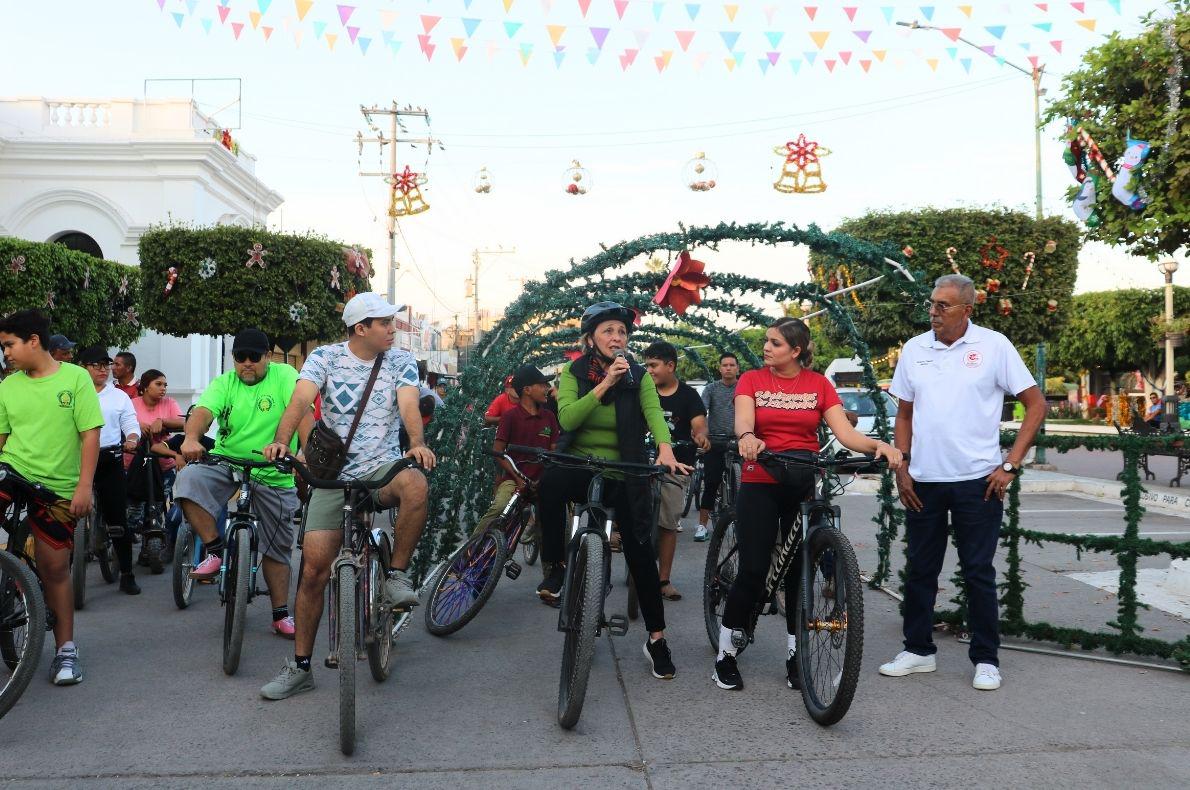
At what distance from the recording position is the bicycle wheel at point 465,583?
234 inches

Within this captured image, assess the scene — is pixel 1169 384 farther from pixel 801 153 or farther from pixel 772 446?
pixel 772 446

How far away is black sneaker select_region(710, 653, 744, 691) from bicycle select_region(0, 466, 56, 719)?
299 cm

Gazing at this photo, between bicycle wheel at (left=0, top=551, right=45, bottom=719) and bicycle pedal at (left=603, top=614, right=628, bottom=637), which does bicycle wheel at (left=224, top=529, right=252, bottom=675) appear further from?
bicycle pedal at (left=603, top=614, right=628, bottom=637)

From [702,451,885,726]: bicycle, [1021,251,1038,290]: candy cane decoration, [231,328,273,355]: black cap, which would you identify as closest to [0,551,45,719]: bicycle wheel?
[231,328,273,355]: black cap

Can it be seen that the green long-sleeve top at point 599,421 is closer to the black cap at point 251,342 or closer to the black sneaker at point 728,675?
the black sneaker at point 728,675

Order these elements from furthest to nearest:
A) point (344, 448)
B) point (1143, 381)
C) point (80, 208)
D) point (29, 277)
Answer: point (1143, 381)
point (80, 208)
point (29, 277)
point (344, 448)

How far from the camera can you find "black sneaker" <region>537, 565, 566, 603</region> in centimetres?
647

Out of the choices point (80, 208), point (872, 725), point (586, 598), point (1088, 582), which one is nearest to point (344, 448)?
point (586, 598)

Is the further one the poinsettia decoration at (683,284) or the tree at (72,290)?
the tree at (72,290)

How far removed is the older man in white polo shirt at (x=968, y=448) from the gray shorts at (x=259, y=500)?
3416 millimetres

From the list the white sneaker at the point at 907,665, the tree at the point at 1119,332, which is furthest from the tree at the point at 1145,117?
the tree at the point at 1119,332

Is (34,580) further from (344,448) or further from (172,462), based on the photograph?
(172,462)

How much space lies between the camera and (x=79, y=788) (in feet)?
11.7

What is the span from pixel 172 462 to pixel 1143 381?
166ft
